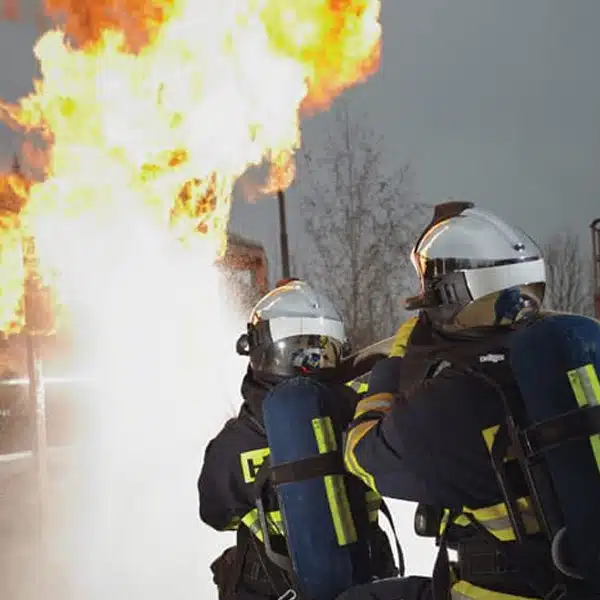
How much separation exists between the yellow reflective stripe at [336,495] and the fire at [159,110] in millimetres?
6164

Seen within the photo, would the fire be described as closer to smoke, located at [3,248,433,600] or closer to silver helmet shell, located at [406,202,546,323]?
smoke, located at [3,248,433,600]

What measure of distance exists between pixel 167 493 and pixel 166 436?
0.55m

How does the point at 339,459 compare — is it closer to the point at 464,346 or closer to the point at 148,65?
the point at 464,346

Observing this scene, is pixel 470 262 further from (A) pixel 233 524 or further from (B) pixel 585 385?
(A) pixel 233 524

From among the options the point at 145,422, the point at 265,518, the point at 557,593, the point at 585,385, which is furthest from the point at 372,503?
the point at 145,422

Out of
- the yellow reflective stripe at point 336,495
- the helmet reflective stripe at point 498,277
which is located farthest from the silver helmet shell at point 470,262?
the yellow reflective stripe at point 336,495

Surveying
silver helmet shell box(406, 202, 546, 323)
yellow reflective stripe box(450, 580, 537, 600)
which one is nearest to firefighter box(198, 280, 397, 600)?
silver helmet shell box(406, 202, 546, 323)

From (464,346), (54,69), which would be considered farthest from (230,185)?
(464,346)

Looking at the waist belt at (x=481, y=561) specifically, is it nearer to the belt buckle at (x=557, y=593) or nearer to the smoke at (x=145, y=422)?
the belt buckle at (x=557, y=593)

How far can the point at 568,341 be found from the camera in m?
2.31

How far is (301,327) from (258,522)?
807mm

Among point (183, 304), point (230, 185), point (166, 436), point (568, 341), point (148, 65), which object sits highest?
point (148, 65)

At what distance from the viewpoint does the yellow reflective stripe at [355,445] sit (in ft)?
8.74

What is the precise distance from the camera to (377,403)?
8.92ft
